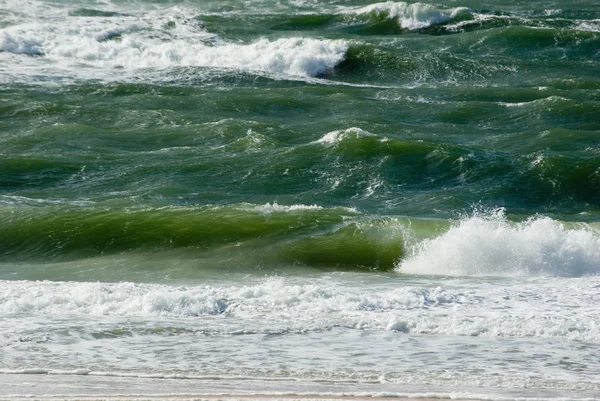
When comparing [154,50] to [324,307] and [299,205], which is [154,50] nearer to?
[299,205]

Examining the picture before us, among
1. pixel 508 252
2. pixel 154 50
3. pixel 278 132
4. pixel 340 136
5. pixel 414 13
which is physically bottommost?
pixel 508 252

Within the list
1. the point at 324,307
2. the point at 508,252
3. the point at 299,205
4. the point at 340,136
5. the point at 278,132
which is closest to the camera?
the point at 324,307

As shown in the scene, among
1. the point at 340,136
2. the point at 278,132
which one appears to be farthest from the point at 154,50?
the point at 340,136

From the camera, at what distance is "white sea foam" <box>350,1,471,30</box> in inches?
1476

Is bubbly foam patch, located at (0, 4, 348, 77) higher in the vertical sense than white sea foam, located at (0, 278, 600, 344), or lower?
higher

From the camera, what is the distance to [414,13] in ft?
124

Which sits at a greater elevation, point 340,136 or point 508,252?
point 340,136

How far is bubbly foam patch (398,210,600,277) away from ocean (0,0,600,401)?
0.11 ft

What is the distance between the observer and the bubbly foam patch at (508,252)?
555 inches

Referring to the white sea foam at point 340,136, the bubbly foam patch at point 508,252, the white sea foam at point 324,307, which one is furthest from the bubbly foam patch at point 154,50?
the white sea foam at point 324,307

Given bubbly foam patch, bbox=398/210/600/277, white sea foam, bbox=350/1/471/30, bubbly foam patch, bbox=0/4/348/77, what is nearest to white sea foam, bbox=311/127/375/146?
bubbly foam patch, bbox=398/210/600/277

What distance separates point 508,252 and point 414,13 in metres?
24.7

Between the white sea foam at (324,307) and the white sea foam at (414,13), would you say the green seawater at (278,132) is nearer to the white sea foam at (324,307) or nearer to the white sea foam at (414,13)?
the white sea foam at (414,13)

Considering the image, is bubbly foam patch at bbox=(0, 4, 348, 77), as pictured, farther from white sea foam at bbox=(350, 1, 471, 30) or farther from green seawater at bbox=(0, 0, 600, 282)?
white sea foam at bbox=(350, 1, 471, 30)
